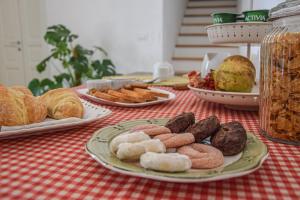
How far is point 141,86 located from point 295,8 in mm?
593

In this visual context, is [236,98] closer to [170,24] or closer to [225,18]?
[225,18]

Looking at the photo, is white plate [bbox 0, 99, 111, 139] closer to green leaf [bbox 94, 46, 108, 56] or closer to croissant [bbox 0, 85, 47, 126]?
croissant [bbox 0, 85, 47, 126]

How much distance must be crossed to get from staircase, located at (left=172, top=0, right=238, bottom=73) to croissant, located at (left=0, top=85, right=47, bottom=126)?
3065 mm

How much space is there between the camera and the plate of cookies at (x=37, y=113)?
53cm

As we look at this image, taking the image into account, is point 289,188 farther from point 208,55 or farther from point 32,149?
point 208,55

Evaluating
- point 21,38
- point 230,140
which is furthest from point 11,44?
Result: point 230,140

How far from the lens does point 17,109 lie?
54cm

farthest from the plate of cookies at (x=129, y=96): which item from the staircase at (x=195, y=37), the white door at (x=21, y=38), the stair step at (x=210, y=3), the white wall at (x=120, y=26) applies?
the stair step at (x=210, y=3)

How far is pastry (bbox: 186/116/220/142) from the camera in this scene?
1.48ft

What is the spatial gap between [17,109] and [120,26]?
275 cm

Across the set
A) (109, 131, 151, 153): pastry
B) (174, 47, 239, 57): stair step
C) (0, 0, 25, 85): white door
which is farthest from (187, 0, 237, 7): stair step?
(109, 131, 151, 153): pastry

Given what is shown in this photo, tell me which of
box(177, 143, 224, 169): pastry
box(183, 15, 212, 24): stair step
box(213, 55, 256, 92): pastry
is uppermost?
box(183, 15, 212, 24): stair step

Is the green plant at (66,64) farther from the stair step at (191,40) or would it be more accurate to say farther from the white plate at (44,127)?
the white plate at (44,127)

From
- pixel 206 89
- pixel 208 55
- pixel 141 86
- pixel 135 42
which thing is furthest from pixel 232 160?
pixel 135 42
